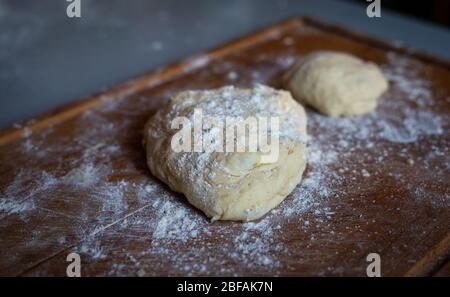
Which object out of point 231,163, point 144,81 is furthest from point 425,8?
point 231,163

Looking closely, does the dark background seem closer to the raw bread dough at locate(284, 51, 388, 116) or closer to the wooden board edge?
the wooden board edge

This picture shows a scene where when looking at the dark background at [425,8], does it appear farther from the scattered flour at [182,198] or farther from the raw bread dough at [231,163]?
the raw bread dough at [231,163]

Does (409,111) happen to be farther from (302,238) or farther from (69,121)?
(69,121)

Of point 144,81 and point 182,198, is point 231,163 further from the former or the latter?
point 144,81
